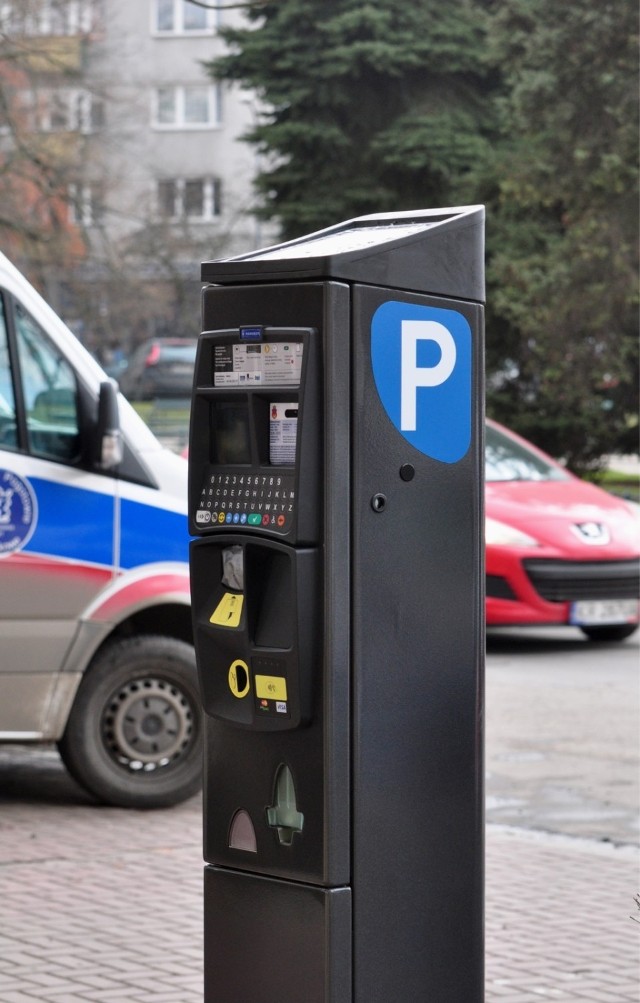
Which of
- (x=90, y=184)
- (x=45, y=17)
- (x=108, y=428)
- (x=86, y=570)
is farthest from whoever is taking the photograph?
(x=90, y=184)

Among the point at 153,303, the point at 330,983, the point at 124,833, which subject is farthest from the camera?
the point at 153,303

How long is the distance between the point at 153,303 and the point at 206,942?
34.7 metres

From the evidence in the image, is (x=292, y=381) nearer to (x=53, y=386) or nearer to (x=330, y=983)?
(x=330, y=983)

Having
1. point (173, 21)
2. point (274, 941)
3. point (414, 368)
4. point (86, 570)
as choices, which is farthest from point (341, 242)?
point (173, 21)

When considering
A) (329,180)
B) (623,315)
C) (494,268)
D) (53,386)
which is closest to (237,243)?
(329,180)

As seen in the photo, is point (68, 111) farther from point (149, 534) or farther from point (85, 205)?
point (149, 534)

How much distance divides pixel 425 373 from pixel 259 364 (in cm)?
35

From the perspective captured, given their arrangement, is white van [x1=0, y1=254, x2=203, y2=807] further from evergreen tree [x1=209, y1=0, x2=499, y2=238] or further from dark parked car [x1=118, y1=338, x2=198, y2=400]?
dark parked car [x1=118, y1=338, x2=198, y2=400]

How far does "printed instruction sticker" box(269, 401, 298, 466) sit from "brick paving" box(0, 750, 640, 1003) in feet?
6.56

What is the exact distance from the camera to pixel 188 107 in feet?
218

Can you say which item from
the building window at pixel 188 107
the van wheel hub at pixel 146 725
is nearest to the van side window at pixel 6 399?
the van wheel hub at pixel 146 725

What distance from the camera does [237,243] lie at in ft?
164

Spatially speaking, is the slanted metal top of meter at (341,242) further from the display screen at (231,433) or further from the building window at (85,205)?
the building window at (85,205)

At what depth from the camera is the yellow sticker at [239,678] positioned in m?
3.51
